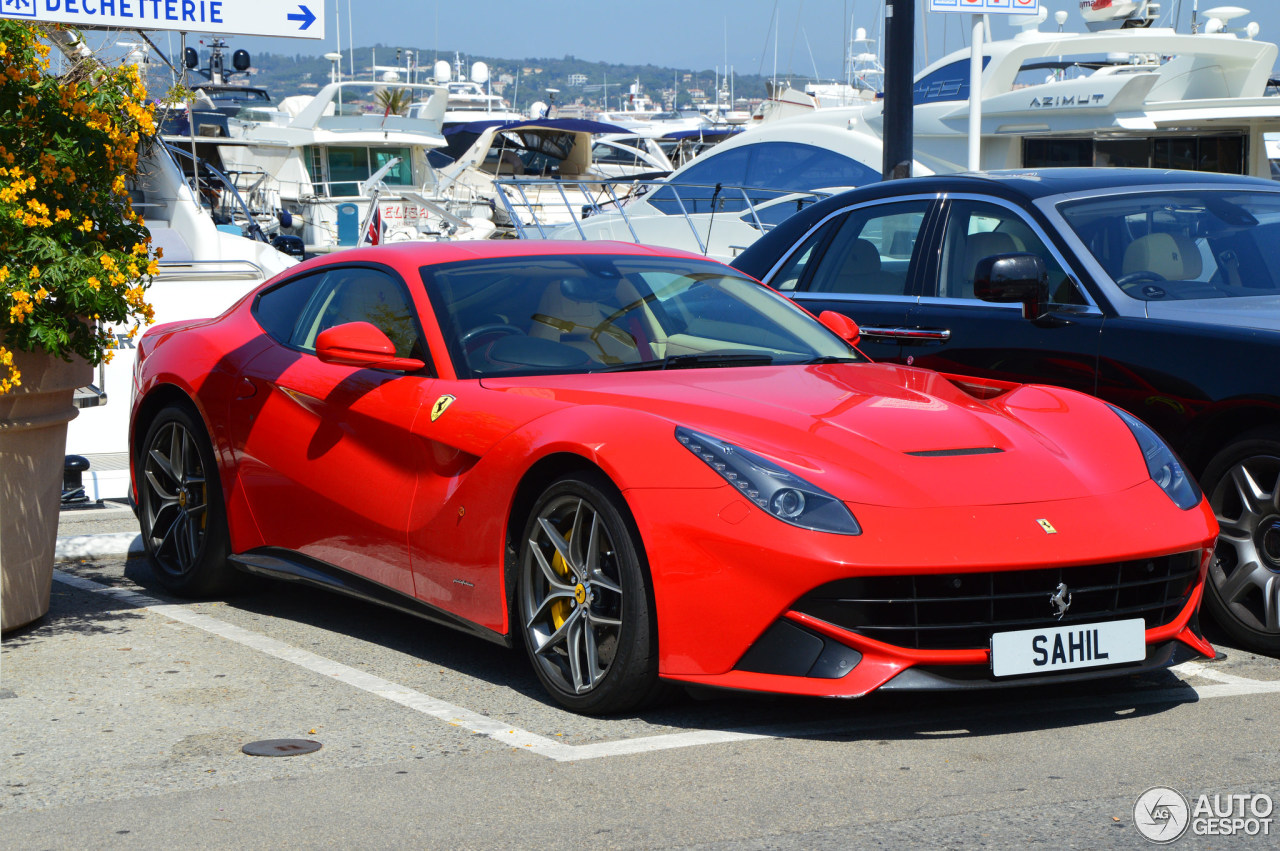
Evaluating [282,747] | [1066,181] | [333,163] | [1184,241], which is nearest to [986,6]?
[1066,181]

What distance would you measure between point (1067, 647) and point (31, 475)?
359 centimetres

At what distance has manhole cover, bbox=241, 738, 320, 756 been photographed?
4082mm

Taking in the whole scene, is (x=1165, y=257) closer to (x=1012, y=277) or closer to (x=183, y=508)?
(x=1012, y=277)

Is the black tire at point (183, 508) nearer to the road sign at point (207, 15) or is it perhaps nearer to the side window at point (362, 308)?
the side window at point (362, 308)

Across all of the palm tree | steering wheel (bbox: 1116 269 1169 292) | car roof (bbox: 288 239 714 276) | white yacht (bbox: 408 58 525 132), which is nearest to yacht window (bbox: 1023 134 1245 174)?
steering wheel (bbox: 1116 269 1169 292)

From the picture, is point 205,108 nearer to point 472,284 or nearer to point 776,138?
point 776,138

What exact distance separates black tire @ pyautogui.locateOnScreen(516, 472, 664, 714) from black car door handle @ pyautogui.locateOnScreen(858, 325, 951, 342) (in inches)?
93.8

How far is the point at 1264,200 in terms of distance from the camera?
20.2ft

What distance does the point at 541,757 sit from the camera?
4.00 metres

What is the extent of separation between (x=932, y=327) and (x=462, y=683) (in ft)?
8.51

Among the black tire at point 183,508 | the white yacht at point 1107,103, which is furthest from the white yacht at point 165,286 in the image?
the white yacht at point 1107,103

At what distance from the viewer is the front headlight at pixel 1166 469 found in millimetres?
4395

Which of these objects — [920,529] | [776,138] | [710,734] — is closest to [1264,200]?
[920,529]

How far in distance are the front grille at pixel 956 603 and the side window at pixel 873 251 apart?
269cm
